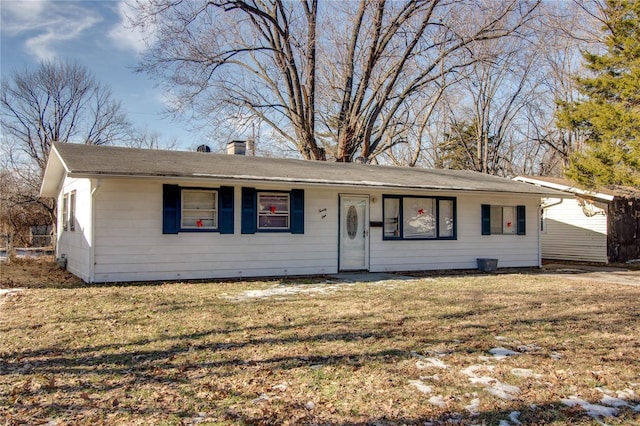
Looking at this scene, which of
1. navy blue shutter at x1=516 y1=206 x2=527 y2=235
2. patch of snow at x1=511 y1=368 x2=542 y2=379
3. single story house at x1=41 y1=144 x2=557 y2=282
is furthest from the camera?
navy blue shutter at x1=516 y1=206 x2=527 y2=235

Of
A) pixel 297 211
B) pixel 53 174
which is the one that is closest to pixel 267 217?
pixel 297 211

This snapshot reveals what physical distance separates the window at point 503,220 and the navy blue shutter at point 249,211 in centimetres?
650

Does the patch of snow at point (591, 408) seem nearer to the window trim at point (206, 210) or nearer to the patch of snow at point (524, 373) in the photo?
the patch of snow at point (524, 373)

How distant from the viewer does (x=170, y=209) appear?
383 inches

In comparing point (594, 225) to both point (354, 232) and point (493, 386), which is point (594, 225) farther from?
point (493, 386)

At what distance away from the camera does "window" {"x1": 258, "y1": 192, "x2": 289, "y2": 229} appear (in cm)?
1077

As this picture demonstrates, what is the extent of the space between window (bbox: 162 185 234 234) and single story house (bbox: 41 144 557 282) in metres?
0.02

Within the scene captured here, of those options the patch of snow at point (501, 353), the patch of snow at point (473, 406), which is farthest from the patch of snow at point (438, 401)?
the patch of snow at point (501, 353)

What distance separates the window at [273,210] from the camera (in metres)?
10.8

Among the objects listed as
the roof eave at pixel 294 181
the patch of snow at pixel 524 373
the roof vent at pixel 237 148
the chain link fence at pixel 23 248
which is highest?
the roof vent at pixel 237 148

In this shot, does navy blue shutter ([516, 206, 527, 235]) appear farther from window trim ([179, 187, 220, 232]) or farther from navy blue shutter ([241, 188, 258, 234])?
window trim ([179, 187, 220, 232])

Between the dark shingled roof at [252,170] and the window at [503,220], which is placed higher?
the dark shingled roof at [252,170]

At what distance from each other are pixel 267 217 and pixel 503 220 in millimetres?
7035

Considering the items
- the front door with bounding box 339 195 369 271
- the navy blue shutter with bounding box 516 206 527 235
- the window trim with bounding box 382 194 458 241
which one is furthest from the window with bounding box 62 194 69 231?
Answer: the navy blue shutter with bounding box 516 206 527 235
